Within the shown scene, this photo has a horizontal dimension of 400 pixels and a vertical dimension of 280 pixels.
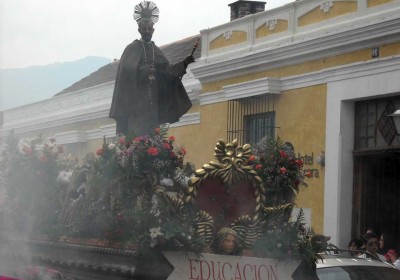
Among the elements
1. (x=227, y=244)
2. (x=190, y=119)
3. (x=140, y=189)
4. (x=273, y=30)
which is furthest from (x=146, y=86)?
(x=190, y=119)

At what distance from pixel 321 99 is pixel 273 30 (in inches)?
93.3

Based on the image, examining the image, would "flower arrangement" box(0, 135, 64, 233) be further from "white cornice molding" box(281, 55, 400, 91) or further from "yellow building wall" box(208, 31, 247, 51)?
"yellow building wall" box(208, 31, 247, 51)

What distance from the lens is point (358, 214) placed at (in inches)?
710

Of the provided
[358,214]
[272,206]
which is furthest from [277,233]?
[358,214]

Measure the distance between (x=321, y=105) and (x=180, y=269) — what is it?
1262cm

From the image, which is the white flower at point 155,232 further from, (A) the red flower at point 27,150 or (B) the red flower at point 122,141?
(A) the red flower at point 27,150

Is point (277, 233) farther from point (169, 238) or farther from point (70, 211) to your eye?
point (70, 211)

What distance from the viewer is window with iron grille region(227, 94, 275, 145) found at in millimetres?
19984

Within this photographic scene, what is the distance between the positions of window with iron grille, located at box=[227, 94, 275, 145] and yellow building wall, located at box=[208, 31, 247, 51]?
1376mm

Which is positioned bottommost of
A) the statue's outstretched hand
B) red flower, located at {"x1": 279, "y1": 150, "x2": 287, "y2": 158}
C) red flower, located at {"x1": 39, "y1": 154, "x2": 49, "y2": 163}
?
red flower, located at {"x1": 39, "y1": 154, "x2": 49, "y2": 163}

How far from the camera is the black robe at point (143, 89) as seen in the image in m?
7.93

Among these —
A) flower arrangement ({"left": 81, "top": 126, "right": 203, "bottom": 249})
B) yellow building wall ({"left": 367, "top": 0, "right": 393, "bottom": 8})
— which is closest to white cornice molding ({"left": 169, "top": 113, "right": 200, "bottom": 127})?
yellow building wall ({"left": 367, "top": 0, "right": 393, "bottom": 8})

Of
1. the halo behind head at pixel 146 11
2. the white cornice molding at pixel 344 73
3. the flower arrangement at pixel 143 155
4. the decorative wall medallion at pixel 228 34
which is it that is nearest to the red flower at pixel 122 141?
the flower arrangement at pixel 143 155

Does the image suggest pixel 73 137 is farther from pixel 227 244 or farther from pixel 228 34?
pixel 227 244
